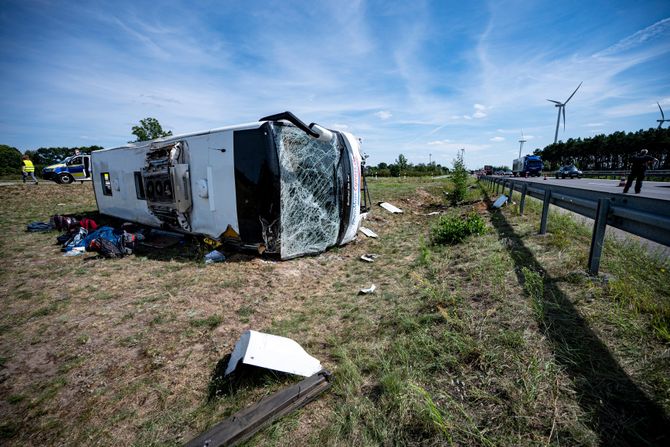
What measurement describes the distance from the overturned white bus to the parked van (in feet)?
48.8

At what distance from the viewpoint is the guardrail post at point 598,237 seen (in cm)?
274

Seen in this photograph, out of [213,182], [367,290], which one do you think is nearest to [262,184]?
[213,182]

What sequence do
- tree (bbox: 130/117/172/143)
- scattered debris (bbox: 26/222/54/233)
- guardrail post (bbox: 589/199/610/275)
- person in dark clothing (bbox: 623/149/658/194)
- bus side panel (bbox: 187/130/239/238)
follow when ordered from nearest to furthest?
1. guardrail post (bbox: 589/199/610/275)
2. bus side panel (bbox: 187/130/239/238)
3. scattered debris (bbox: 26/222/54/233)
4. person in dark clothing (bbox: 623/149/658/194)
5. tree (bbox: 130/117/172/143)

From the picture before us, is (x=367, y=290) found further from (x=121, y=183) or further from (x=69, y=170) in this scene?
(x=69, y=170)

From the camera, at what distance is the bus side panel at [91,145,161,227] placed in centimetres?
720

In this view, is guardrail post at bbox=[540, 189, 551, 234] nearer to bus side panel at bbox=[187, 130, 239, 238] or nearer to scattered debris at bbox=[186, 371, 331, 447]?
scattered debris at bbox=[186, 371, 331, 447]

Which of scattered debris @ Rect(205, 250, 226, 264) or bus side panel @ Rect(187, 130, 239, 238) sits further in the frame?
scattered debris @ Rect(205, 250, 226, 264)

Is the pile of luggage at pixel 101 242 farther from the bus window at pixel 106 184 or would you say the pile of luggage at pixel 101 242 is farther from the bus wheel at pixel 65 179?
the bus wheel at pixel 65 179

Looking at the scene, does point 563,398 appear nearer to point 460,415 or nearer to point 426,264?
point 460,415

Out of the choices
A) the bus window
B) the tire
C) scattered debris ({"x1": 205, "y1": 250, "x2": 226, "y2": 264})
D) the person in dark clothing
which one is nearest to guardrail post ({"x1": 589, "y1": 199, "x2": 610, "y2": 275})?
scattered debris ({"x1": 205, "y1": 250, "x2": 226, "y2": 264})

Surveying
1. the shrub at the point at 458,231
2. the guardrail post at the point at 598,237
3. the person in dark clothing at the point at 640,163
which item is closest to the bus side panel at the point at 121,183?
the shrub at the point at 458,231

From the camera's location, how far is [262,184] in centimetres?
477

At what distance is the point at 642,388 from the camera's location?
1561 millimetres

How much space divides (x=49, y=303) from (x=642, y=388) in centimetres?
608
